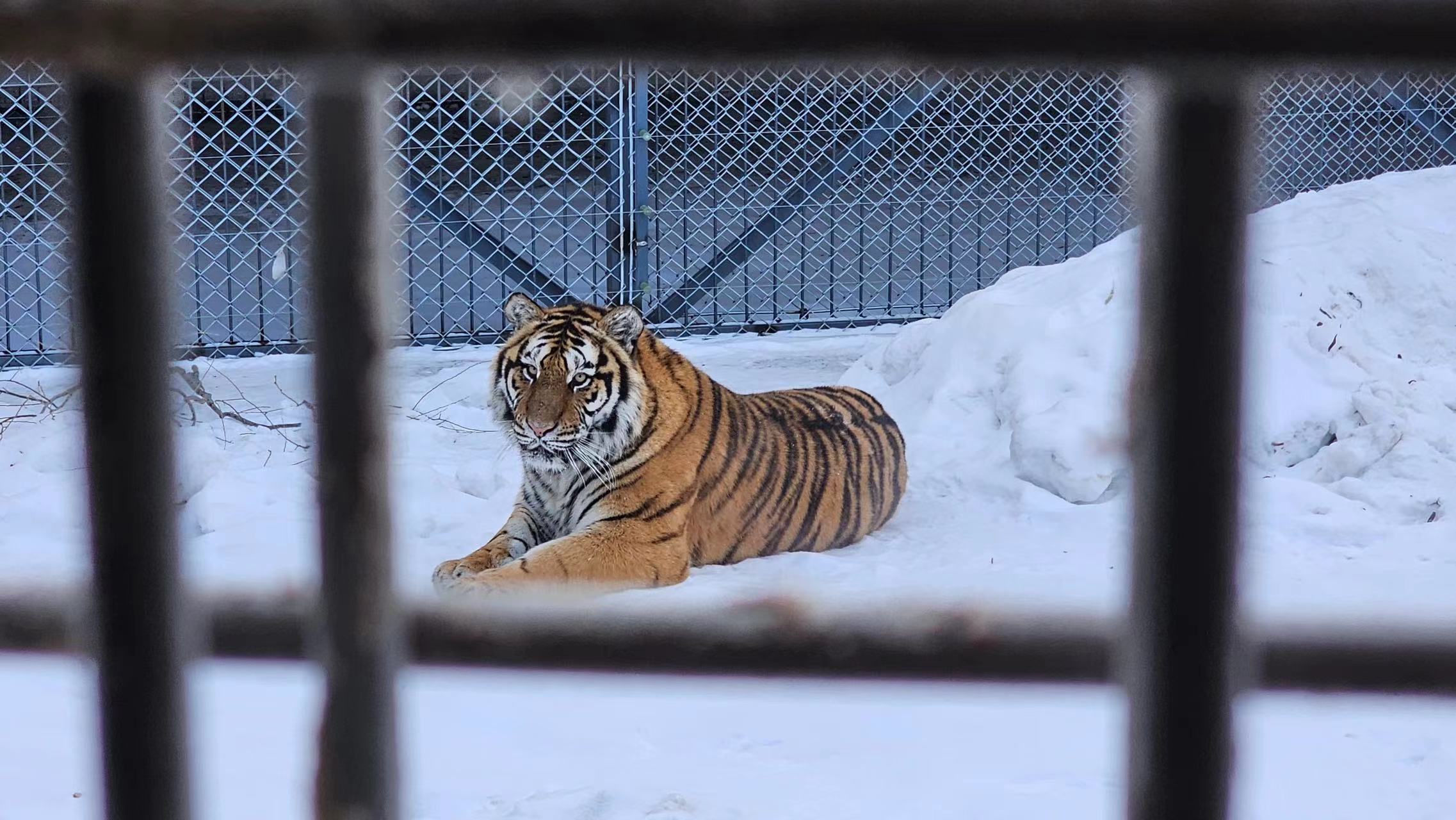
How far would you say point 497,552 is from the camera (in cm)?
298

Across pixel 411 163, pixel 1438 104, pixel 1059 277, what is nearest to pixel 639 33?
pixel 1059 277

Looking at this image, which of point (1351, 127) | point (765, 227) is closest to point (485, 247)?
point (765, 227)

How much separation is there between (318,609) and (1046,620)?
24 centimetres

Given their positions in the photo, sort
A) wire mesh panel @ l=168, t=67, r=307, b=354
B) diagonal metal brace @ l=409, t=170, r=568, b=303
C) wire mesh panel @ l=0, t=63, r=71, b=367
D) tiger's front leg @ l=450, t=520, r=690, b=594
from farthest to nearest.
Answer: diagonal metal brace @ l=409, t=170, r=568, b=303
wire mesh panel @ l=168, t=67, r=307, b=354
wire mesh panel @ l=0, t=63, r=71, b=367
tiger's front leg @ l=450, t=520, r=690, b=594

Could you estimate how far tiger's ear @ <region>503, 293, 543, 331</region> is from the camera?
3102 mm

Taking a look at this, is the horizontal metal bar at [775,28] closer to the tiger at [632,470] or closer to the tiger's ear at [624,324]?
the tiger at [632,470]

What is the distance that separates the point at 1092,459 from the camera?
354 centimetres

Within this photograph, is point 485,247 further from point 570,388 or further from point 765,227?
point 570,388

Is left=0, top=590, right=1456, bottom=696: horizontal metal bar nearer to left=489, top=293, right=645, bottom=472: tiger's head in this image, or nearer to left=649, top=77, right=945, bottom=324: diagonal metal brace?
left=489, top=293, right=645, bottom=472: tiger's head

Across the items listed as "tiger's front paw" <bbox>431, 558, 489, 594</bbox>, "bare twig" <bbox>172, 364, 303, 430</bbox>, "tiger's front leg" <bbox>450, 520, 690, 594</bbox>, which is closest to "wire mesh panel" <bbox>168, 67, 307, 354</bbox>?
"bare twig" <bbox>172, 364, 303, 430</bbox>

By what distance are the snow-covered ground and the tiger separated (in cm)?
10

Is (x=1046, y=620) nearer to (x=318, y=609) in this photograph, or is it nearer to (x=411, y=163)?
(x=318, y=609)

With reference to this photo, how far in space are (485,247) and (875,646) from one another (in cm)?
512

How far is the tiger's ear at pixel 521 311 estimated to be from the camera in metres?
3.10
